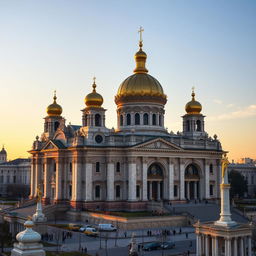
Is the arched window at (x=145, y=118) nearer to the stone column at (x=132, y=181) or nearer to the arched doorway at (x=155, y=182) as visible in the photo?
the arched doorway at (x=155, y=182)

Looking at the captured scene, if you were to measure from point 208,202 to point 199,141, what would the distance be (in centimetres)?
899

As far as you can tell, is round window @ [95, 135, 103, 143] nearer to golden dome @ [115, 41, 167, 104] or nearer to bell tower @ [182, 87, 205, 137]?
golden dome @ [115, 41, 167, 104]

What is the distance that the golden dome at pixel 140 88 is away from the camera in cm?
6259

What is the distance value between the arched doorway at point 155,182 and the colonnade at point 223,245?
28.7m

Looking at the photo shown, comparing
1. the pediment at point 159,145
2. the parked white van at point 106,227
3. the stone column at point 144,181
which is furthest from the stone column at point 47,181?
the parked white van at point 106,227

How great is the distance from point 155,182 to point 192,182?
22.7 feet

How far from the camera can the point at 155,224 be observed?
4744 cm

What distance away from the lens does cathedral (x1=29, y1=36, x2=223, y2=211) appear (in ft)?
186

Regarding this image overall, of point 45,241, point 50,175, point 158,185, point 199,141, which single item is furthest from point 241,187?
point 45,241

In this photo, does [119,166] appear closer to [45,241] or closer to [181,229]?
[181,229]

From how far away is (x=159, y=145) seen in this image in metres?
58.6

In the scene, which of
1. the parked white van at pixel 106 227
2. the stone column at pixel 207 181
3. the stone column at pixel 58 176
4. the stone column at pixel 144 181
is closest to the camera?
the parked white van at pixel 106 227

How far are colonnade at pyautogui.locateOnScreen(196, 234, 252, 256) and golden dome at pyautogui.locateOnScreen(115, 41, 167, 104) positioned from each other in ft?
114

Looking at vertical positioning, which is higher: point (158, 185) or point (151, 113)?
point (151, 113)
